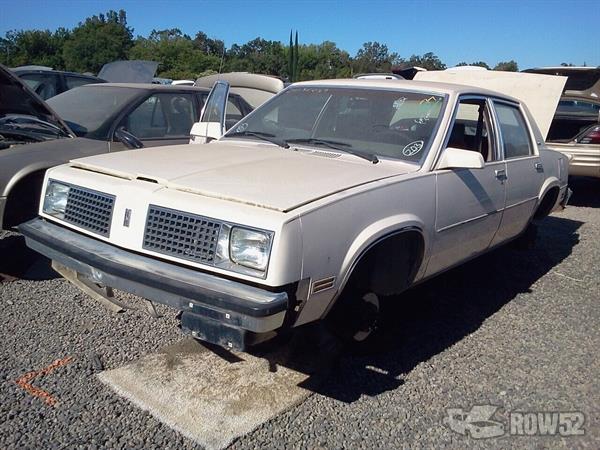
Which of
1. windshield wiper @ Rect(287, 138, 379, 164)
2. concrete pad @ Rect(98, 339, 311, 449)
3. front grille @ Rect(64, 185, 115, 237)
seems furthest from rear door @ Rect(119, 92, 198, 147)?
concrete pad @ Rect(98, 339, 311, 449)

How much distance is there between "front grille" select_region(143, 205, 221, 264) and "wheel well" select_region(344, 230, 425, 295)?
904 mm

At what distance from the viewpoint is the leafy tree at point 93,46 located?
6150 cm

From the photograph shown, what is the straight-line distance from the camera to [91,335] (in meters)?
3.45

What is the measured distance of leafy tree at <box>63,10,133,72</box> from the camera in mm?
61500

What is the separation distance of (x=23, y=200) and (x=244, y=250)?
278 cm

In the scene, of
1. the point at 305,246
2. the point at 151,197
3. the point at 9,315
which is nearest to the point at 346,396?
the point at 305,246

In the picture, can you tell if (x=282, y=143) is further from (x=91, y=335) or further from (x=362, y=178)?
(x=91, y=335)

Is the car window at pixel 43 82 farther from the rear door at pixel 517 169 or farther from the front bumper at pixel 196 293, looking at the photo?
the rear door at pixel 517 169

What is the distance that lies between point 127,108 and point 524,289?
411 cm

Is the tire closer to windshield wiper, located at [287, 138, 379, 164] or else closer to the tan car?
windshield wiper, located at [287, 138, 379, 164]

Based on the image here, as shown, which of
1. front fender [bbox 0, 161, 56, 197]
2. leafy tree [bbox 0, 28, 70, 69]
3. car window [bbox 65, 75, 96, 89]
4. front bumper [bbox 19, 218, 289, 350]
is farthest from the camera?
leafy tree [bbox 0, 28, 70, 69]
